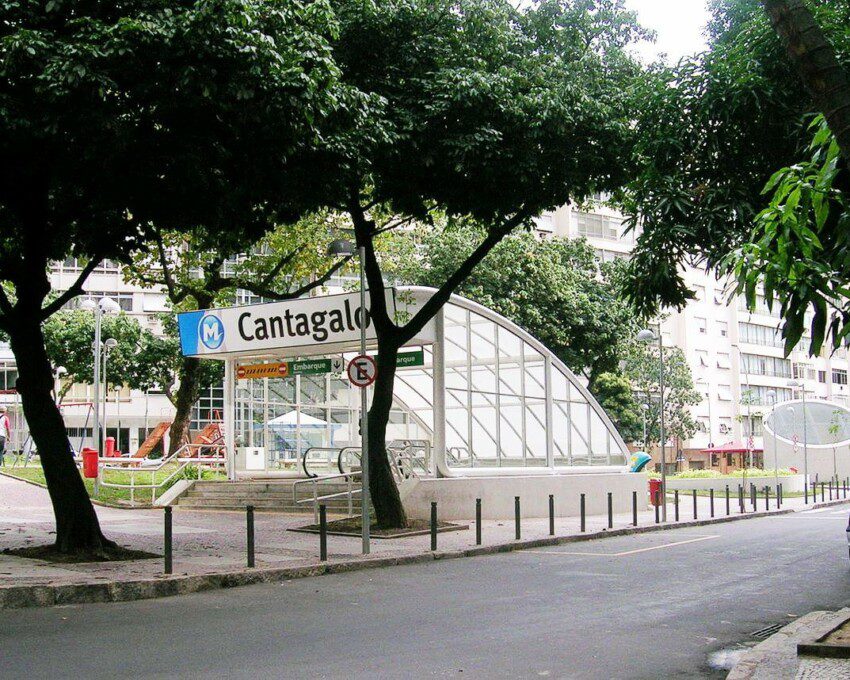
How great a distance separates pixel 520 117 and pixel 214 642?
433 inches

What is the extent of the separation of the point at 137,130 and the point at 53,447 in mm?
4762

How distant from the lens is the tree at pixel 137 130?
11.5 metres

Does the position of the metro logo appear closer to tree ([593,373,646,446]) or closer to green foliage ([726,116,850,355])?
green foliage ([726,116,850,355])

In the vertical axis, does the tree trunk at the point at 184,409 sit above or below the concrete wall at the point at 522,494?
above

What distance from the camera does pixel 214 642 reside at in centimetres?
853

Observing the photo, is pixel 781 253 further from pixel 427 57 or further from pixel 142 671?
pixel 427 57

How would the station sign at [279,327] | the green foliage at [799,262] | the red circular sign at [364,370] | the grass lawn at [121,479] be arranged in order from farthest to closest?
the grass lawn at [121,479] → the station sign at [279,327] → the red circular sign at [364,370] → the green foliage at [799,262]

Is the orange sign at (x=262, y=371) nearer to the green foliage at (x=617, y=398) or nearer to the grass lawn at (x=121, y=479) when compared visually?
the grass lawn at (x=121, y=479)

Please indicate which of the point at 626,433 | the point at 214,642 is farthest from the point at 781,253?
the point at 626,433

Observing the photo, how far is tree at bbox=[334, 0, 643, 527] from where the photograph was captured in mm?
16391

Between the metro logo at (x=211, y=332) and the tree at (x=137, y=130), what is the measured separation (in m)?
10.3

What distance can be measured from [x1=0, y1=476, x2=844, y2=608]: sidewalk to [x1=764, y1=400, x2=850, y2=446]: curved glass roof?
38.5 meters

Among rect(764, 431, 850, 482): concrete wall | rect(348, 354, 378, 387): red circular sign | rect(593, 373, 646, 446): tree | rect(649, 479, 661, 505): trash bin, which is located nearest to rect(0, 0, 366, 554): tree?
rect(348, 354, 378, 387): red circular sign

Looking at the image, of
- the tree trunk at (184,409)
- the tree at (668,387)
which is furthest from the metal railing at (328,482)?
the tree at (668,387)
